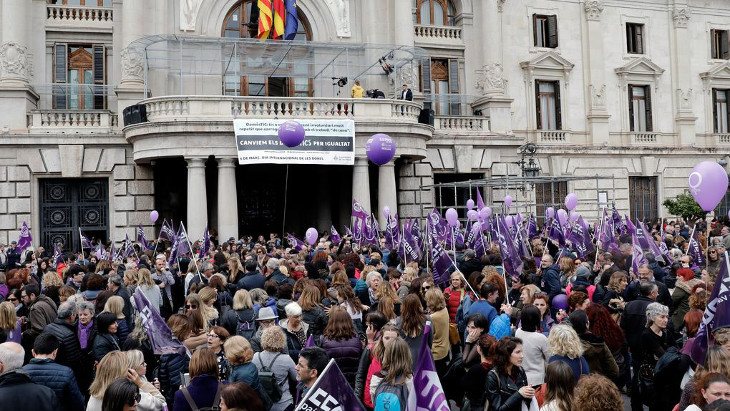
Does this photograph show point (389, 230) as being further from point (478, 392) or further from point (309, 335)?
point (478, 392)

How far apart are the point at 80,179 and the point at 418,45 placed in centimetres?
1390

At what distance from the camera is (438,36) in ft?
107

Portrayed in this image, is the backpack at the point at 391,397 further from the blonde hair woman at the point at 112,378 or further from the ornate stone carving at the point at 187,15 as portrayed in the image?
the ornate stone carving at the point at 187,15

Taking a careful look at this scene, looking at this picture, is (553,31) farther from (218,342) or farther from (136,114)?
(218,342)

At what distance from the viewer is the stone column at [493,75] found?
1259 inches

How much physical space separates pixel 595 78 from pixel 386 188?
13.5 metres

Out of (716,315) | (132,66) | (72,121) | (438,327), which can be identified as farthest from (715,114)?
(716,315)

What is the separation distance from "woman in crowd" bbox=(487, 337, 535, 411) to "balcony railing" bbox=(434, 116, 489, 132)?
80.1ft

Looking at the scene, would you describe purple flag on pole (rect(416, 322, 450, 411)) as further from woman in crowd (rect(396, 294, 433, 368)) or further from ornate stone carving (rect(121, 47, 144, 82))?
ornate stone carving (rect(121, 47, 144, 82))

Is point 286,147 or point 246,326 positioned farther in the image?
point 286,147

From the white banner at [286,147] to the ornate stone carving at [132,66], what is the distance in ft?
16.9

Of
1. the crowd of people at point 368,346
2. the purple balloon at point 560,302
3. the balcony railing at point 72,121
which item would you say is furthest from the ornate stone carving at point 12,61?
the purple balloon at point 560,302

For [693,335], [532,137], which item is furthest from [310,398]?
[532,137]

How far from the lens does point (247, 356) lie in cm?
680
